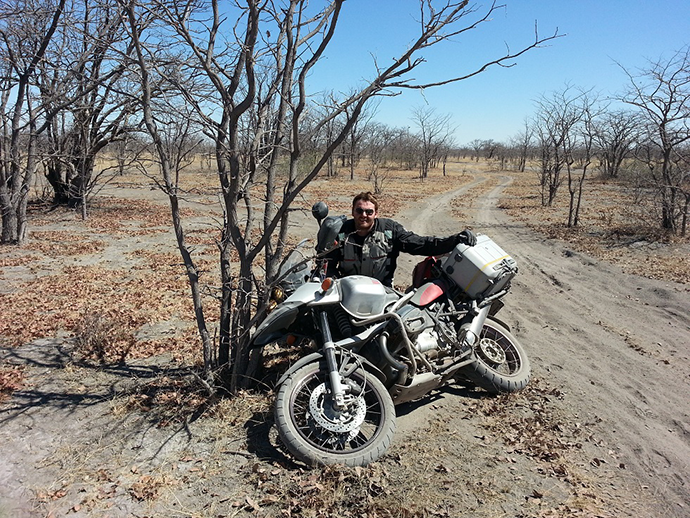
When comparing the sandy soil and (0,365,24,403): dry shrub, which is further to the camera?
(0,365,24,403): dry shrub

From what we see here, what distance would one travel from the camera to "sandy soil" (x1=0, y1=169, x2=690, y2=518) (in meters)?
2.66

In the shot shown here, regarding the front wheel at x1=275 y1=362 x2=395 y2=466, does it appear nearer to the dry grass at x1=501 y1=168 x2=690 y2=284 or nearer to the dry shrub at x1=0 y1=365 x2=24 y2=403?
the dry shrub at x1=0 y1=365 x2=24 y2=403

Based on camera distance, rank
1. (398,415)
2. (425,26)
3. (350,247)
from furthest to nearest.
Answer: (350,247)
(398,415)
(425,26)

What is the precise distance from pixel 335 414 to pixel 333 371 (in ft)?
0.89

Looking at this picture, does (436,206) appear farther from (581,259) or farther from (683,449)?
(683,449)

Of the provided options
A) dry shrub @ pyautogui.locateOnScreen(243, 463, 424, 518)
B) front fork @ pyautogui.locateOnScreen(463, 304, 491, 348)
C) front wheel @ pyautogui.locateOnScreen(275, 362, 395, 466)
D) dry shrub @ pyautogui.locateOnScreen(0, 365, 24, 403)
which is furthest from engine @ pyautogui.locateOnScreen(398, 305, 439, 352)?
dry shrub @ pyautogui.locateOnScreen(0, 365, 24, 403)

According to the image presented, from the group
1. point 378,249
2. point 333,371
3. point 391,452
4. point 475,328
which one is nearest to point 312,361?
point 333,371

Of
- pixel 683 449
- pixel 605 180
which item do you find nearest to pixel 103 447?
pixel 683 449

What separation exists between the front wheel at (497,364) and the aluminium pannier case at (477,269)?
1.39ft

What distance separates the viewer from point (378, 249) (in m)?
3.95

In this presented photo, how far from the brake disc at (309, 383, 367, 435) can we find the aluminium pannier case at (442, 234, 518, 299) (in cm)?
155

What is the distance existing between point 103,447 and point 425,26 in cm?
339

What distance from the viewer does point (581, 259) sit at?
408 inches

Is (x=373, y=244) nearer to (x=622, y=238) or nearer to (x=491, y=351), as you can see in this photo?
(x=491, y=351)
